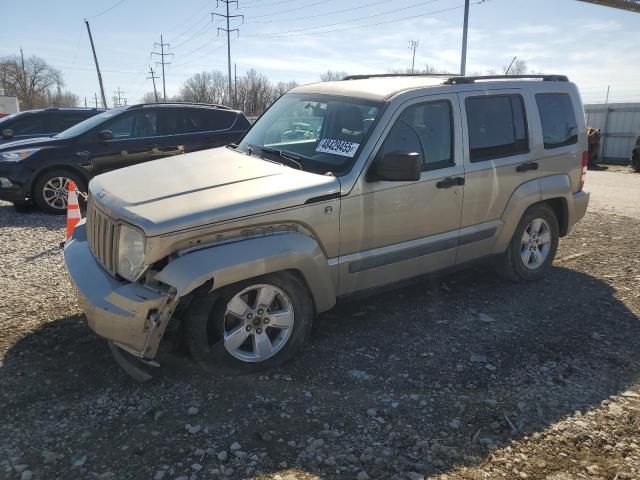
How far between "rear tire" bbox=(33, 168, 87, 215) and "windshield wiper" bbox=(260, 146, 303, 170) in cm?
520

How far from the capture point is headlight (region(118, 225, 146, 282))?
3170 mm

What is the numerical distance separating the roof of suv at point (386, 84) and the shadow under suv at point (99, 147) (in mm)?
4433

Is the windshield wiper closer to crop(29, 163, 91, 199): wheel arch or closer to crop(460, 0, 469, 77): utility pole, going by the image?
crop(29, 163, 91, 199): wheel arch

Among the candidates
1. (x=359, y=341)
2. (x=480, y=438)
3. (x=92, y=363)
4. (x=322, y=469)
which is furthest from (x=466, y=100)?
(x=92, y=363)

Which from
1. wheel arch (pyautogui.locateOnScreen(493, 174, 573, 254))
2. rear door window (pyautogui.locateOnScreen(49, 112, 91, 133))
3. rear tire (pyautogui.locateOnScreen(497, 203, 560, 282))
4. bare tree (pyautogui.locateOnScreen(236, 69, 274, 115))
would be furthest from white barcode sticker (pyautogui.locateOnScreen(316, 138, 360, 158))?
bare tree (pyautogui.locateOnScreen(236, 69, 274, 115))

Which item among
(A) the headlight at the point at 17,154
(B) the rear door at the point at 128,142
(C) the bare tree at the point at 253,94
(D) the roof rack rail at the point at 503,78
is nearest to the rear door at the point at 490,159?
(D) the roof rack rail at the point at 503,78

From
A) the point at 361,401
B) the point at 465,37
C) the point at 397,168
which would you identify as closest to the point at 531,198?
the point at 397,168

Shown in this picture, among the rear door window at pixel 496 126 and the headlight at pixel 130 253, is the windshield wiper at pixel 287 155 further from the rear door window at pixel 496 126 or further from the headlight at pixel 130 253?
the rear door window at pixel 496 126

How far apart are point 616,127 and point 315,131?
2035 centimetres

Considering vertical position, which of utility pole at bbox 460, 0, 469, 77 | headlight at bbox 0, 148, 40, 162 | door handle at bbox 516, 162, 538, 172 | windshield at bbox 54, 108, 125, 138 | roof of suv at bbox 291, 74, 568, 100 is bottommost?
headlight at bbox 0, 148, 40, 162

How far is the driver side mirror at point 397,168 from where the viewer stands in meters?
3.69

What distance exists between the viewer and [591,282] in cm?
555

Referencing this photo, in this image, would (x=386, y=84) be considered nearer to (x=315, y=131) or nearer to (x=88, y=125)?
(x=315, y=131)

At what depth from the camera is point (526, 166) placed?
491 centimetres
